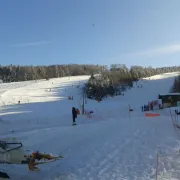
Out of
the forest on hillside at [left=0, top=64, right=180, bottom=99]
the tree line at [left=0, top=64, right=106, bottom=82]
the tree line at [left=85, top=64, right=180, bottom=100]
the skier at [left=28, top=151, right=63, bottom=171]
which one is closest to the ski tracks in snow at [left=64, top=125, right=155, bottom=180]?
the skier at [left=28, top=151, right=63, bottom=171]

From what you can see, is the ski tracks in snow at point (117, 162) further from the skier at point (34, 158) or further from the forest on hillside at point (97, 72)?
the forest on hillside at point (97, 72)

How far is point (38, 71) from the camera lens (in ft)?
554

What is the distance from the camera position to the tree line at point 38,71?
15150 centimetres

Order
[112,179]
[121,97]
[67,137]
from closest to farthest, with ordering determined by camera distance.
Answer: [112,179], [67,137], [121,97]

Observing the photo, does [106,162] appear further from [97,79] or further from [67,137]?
[97,79]

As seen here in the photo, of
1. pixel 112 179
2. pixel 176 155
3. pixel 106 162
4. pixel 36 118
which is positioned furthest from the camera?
pixel 36 118

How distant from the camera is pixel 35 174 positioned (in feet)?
35.3

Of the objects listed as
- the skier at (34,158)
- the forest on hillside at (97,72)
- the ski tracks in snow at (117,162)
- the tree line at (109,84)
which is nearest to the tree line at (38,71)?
the forest on hillside at (97,72)

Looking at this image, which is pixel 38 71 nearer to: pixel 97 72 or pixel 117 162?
pixel 97 72

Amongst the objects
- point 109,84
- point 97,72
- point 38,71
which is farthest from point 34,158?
point 38,71

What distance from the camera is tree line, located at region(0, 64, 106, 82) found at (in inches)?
5965

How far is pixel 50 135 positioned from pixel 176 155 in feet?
24.6

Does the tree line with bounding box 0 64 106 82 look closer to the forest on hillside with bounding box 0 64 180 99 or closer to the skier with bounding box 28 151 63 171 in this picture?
the forest on hillside with bounding box 0 64 180 99

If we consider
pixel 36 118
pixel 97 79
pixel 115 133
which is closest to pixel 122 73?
pixel 97 79
